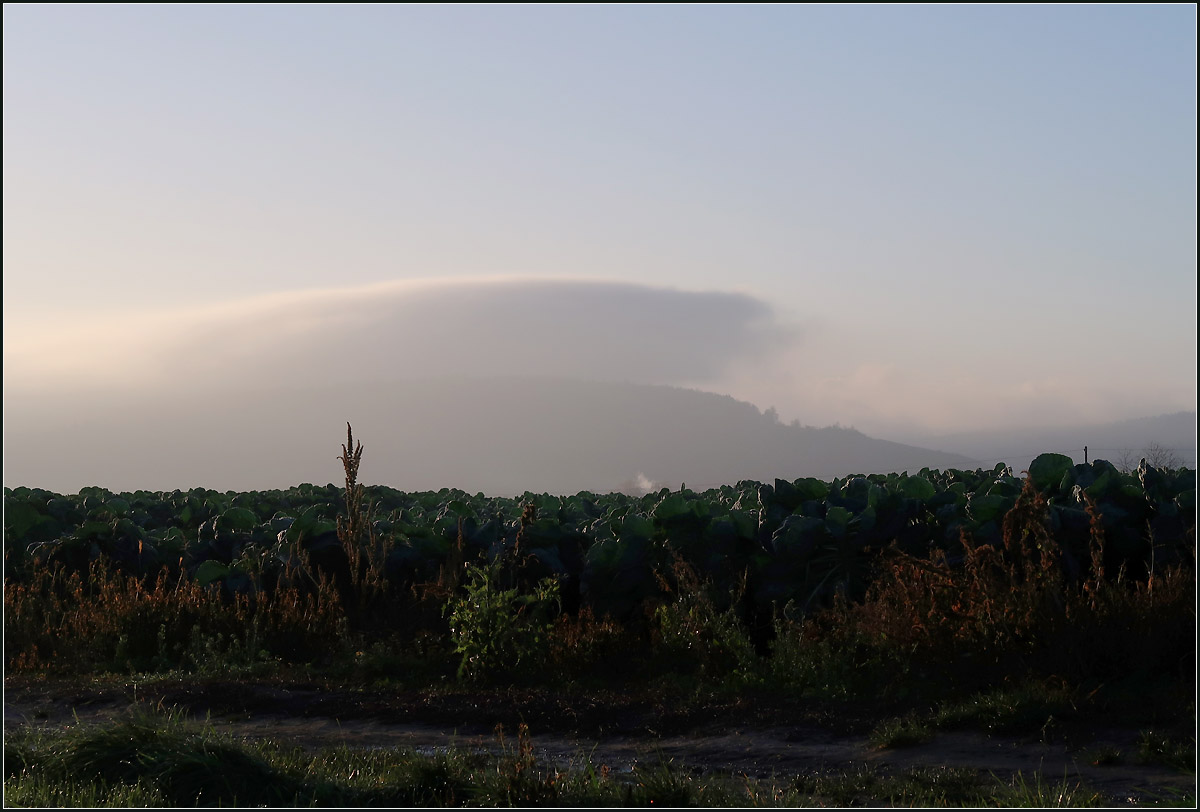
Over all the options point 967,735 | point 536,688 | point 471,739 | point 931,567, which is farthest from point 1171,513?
point 471,739

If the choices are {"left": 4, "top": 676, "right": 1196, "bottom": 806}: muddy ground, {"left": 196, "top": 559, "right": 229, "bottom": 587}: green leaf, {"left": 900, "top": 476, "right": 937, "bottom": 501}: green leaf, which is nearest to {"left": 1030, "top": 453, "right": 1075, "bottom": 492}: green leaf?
{"left": 900, "top": 476, "right": 937, "bottom": 501}: green leaf

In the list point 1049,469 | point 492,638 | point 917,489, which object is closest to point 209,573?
point 492,638

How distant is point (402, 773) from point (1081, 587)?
579cm

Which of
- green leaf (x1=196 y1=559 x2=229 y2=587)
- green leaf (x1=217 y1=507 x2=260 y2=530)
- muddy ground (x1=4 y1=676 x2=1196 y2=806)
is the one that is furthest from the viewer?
green leaf (x1=217 y1=507 x2=260 y2=530)

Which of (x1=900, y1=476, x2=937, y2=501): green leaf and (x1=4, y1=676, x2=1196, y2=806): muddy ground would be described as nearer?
(x1=4, y1=676, x2=1196, y2=806): muddy ground

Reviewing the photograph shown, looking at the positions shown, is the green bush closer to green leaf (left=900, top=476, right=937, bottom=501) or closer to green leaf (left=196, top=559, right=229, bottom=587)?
green leaf (left=900, top=476, right=937, bottom=501)

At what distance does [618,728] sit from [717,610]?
2.67m

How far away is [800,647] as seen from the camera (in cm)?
882

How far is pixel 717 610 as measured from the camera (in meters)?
10.2

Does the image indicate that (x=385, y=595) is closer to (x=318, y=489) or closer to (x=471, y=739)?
(x=471, y=739)

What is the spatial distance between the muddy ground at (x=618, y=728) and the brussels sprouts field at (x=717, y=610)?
7 centimetres

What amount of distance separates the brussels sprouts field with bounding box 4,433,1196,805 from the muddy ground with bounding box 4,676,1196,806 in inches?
2.7

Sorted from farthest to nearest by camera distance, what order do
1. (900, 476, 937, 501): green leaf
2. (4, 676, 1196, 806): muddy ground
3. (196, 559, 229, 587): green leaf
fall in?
(196, 559, 229, 587): green leaf
(900, 476, 937, 501): green leaf
(4, 676, 1196, 806): muddy ground

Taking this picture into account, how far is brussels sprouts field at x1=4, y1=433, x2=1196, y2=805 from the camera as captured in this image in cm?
779
